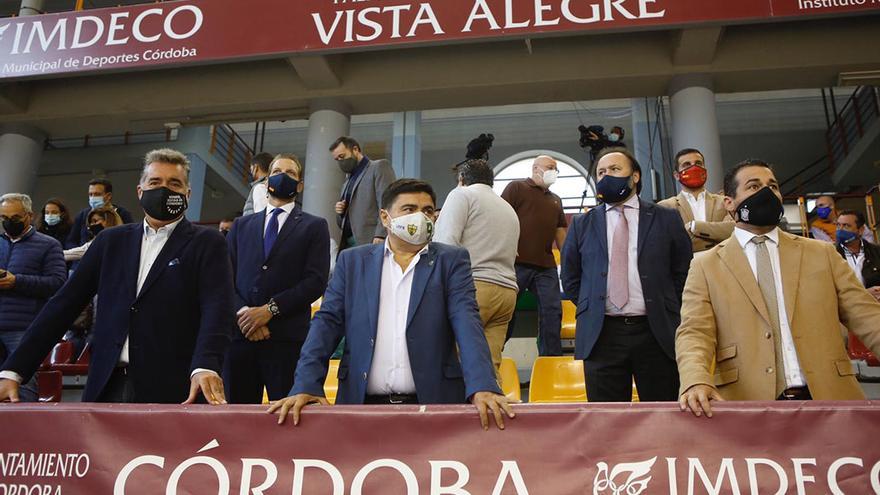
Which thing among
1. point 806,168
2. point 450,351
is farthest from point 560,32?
point 806,168

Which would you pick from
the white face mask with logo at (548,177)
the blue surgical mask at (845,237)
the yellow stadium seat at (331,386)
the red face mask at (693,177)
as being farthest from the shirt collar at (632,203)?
the blue surgical mask at (845,237)

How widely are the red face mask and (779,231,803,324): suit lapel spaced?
1.57m

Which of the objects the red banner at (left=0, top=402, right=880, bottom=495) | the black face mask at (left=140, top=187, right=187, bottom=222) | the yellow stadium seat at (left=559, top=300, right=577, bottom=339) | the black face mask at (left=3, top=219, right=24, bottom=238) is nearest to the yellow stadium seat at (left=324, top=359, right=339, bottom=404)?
the black face mask at (left=140, top=187, right=187, bottom=222)

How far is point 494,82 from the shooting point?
7.77 m

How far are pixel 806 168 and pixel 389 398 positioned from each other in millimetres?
14777

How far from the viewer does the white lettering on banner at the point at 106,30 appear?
734 cm

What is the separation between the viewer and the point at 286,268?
10.7 ft

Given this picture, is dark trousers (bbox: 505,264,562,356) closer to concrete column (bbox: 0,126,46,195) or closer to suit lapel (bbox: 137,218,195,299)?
suit lapel (bbox: 137,218,195,299)

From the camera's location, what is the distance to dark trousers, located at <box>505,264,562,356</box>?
14.2 feet

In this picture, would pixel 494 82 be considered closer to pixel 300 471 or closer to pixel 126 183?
pixel 300 471

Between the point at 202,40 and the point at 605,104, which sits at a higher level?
the point at 605,104

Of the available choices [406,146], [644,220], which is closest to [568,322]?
[644,220]

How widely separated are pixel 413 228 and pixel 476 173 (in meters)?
1.53

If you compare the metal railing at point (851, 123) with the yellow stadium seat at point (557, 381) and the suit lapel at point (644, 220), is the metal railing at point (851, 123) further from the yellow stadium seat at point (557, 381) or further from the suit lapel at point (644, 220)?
the suit lapel at point (644, 220)
